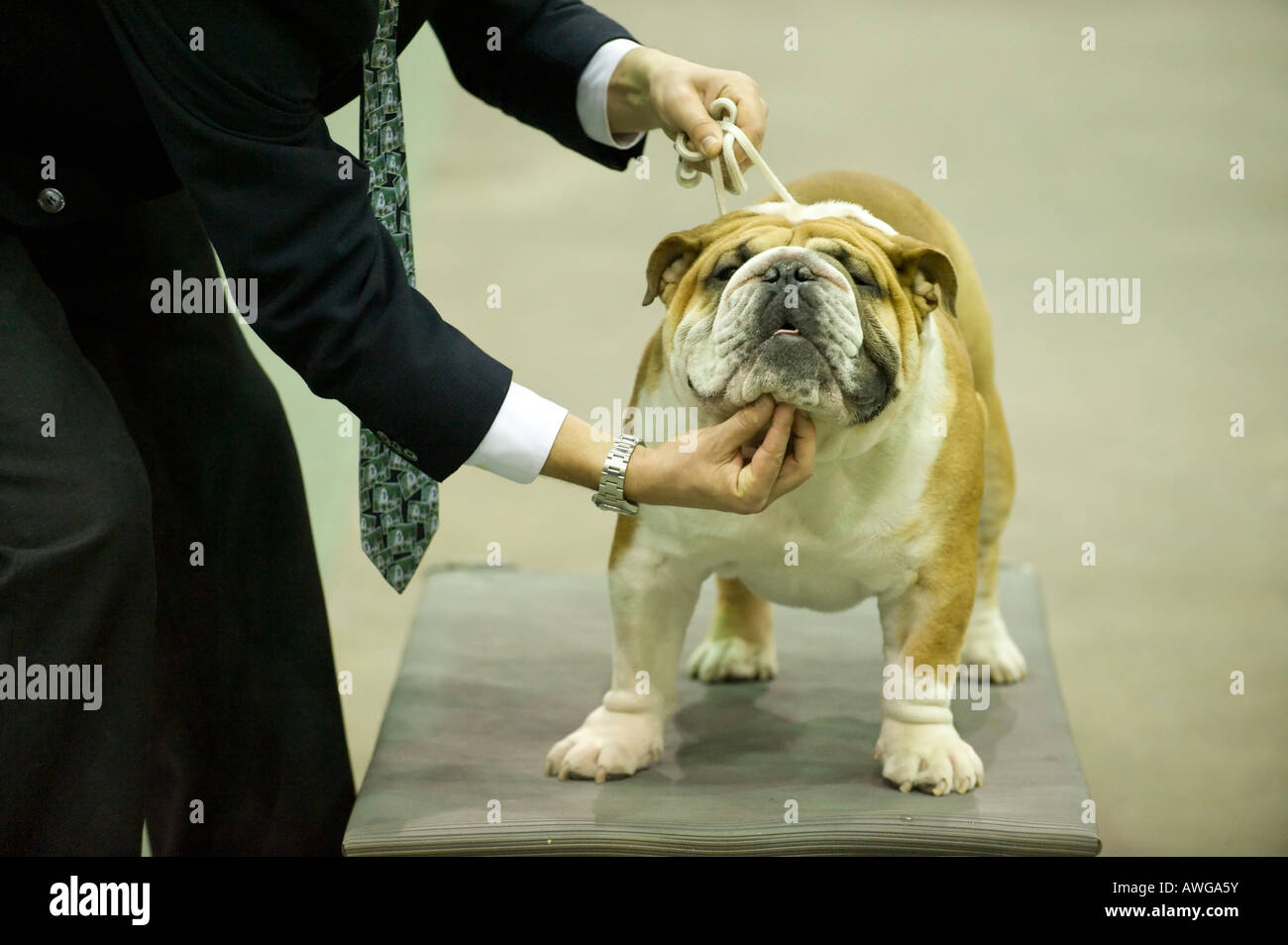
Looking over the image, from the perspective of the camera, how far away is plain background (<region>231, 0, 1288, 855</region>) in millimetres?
3168

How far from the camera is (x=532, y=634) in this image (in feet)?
8.73

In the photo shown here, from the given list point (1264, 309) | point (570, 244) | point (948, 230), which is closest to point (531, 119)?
point (948, 230)

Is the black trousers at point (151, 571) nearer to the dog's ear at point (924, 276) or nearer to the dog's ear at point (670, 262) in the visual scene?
the dog's ear at point (670, 262)

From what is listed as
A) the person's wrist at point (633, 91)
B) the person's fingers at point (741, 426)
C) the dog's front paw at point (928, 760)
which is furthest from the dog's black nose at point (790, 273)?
the dog's front paw at point (928, 760)

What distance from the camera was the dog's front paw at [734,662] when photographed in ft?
8.14

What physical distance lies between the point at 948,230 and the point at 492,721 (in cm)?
105

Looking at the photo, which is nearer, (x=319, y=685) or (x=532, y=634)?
(x=319, y=685)

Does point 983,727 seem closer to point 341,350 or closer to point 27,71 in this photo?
point 341,350

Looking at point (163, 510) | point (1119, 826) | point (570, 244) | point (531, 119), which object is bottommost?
point (1119, 826)

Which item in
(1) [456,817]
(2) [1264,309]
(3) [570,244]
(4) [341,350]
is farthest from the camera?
(3) [570,244]

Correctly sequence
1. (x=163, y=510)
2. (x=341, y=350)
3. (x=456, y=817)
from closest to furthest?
(x=341, y=350)
(x=456, y=817)
(x=163, y=510)

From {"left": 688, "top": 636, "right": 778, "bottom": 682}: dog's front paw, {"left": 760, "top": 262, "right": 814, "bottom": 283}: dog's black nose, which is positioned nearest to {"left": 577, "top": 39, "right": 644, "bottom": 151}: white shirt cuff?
{"left": 760, "top": 262, "right": 814, "bottom": 283}: dog's black nose

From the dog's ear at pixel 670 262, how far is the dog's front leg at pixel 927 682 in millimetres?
508

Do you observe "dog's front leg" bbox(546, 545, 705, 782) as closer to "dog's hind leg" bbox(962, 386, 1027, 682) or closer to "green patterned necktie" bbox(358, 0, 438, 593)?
"green patterned necktie" bbox(358, 0, 438, 593)
